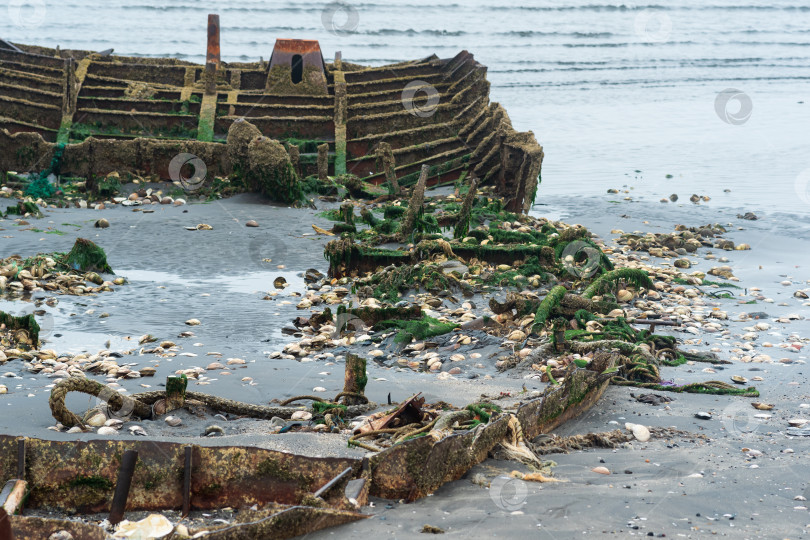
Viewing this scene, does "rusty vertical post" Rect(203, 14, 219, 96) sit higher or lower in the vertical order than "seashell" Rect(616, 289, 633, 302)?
higher

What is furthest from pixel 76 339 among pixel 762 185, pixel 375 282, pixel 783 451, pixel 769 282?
pixel 762 185

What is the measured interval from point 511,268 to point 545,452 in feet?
21.0

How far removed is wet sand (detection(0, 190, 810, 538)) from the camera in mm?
4492

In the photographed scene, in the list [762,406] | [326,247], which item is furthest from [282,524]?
[326,247]

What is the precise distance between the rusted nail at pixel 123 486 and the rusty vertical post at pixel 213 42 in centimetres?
1676

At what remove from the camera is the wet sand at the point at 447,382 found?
14.7 feet

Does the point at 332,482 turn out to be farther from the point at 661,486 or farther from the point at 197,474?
the point at 661,486

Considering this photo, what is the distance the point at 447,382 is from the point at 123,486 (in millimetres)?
3776

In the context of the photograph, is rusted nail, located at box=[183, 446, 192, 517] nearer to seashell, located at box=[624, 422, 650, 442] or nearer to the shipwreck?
the shipwreck

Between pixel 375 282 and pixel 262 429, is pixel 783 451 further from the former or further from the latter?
pixel 375 282

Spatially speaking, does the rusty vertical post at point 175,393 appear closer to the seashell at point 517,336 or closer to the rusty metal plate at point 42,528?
the rusty metal plate at point 42,528

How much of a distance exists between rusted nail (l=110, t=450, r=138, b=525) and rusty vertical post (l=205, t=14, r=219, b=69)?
1676 cm

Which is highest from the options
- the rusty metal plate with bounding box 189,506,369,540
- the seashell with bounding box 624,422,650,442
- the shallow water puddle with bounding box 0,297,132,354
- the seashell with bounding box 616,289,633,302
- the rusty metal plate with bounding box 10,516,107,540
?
the seashell with bounding box 616,289,633,302

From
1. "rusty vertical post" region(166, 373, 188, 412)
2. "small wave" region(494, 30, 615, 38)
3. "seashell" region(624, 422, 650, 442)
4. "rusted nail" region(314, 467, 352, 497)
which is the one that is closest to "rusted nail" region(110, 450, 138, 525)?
"rusted nail" region(314, 467, 352, 497)
